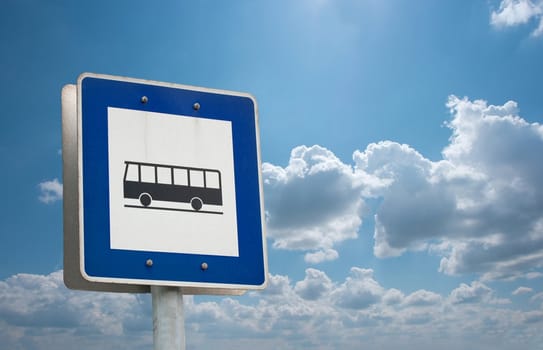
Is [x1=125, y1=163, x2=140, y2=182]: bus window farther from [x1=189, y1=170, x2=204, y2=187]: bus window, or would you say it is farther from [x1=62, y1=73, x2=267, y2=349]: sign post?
[x1=189, y1=170, x2=204, y2=187]: bus window

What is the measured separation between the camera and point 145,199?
9.95 feet

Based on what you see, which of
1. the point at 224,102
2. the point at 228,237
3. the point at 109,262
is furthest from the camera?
the point at 224,102

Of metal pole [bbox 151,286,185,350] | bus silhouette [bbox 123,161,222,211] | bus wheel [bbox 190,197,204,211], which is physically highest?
bus silhouette [bbox 123,161,222,211]

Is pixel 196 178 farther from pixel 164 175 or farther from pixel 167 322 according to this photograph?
pixel 167 322

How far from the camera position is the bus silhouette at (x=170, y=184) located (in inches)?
120

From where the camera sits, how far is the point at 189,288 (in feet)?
9.77

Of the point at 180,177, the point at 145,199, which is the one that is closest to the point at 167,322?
the point at 145,199

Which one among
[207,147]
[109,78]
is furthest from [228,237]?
[109,78]

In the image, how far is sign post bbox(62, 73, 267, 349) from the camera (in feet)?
9.58

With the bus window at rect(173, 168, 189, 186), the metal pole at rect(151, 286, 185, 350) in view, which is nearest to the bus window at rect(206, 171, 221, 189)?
the bus window at rect(173, 168, 189, 186)

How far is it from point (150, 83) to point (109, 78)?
0.64 feet

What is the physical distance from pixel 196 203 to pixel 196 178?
0.12 m

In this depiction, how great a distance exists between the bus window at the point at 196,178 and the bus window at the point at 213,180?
0.03 meters

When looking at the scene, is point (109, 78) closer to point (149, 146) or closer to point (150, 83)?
point (150, 83)
